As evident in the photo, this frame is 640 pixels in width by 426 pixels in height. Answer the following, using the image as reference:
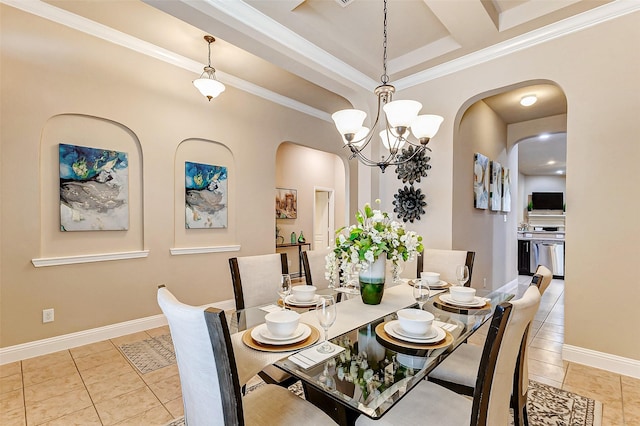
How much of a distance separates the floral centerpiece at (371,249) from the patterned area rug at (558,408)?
909 mm

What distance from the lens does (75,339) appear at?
2.86 m

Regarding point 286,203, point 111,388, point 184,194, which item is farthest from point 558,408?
point 286,203

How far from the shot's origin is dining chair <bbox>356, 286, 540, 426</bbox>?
3.11 ft

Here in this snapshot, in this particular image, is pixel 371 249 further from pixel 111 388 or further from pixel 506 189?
pixel 506 189

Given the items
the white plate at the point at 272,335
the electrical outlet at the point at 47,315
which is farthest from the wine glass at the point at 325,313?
the electrical outlet at the point at 47,315

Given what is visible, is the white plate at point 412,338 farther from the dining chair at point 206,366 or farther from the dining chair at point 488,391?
the dining chair at point 206,366

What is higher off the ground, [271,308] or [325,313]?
[325,313]

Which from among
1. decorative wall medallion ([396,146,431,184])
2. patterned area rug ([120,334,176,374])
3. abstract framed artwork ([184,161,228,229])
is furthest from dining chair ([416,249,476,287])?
abstract framed artwork ([184,161,228,229])

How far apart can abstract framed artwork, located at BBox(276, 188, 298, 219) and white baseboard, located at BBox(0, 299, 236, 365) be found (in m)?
3.25

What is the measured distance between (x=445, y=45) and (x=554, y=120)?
2933 mm

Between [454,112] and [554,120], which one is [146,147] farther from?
[554,120]

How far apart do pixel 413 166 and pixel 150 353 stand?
330 cm

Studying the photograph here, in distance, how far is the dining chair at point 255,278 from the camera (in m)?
2.02

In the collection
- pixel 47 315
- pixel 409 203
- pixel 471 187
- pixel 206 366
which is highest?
pixel 471 187
